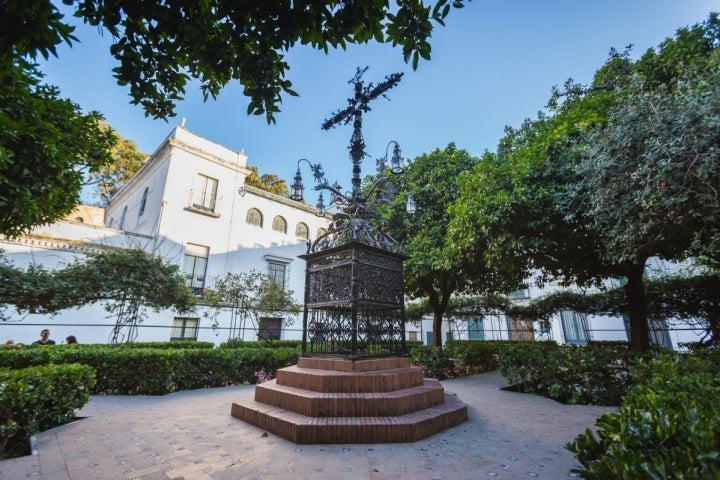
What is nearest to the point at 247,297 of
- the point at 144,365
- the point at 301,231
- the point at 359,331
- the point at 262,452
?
the point at 144,365

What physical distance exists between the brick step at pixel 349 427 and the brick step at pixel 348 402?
4.1 inches

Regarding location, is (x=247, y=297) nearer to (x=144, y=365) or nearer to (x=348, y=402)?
(x=144, y=365)

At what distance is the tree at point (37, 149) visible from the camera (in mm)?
3660

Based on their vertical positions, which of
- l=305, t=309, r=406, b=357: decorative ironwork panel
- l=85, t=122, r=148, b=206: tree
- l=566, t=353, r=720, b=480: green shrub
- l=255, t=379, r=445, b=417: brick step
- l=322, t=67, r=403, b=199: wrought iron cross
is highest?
l=85, t=122, r=148, b=206: tree

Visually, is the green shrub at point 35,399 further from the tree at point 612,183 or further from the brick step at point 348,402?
the tree at point 612,183

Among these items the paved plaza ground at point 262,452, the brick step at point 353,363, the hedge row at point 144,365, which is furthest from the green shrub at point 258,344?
the brick step at point 353,363

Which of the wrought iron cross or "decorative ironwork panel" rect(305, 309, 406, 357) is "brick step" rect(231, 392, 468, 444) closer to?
"decorative ironwork panel" rect(305, 309, 406, 357)

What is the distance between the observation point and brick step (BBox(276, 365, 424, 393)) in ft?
16.4

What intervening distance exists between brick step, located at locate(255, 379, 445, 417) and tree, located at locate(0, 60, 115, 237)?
13.9 feet

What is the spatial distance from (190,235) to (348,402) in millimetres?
15620

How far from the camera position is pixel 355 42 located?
319 cm

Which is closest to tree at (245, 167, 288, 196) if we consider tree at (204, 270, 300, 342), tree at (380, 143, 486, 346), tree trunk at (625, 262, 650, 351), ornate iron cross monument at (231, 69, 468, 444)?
tree at (204, 270, 300, 342)

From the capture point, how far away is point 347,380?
5.02 m

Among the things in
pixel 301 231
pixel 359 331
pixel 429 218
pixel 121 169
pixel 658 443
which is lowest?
Result: pixel 658 443
